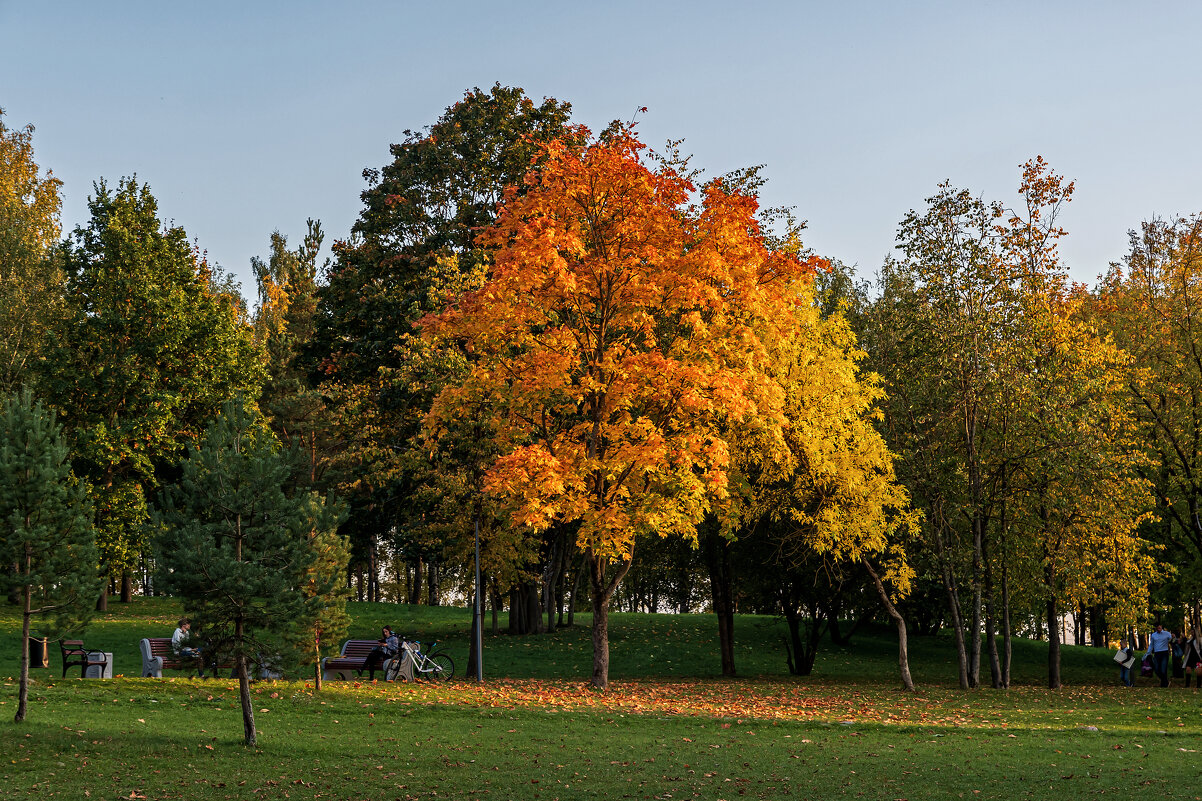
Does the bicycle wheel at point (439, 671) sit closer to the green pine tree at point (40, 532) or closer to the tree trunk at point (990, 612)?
the green pine tree at point (40, 532)

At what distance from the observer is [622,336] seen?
2342 cm

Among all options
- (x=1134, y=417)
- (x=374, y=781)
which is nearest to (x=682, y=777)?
(x=374, y=781)

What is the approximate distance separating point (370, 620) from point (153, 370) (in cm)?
1302

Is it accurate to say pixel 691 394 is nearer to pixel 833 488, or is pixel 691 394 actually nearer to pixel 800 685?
pixel 833 488

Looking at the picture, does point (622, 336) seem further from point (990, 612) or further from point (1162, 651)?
point (1162, 651)

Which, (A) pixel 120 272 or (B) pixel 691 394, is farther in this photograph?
(A) pixel 120 272

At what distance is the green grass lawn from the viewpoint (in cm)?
1134

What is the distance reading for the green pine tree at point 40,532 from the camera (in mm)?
13516

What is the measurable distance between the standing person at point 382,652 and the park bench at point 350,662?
163mm

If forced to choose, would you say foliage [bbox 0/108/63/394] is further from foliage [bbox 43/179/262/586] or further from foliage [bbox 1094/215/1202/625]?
foliage [bbox 1094/215/1202/625]

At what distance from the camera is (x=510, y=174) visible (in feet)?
112

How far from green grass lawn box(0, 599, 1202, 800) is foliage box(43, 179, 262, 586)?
654cm

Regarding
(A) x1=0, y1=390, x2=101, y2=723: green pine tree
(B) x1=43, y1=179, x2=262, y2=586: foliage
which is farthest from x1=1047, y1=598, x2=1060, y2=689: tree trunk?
(B) x1=43, y1=179, x2=262, y2=586: foliage

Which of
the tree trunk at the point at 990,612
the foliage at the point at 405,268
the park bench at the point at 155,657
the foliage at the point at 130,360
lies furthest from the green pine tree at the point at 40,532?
the tree trunk at the point at 990,612
